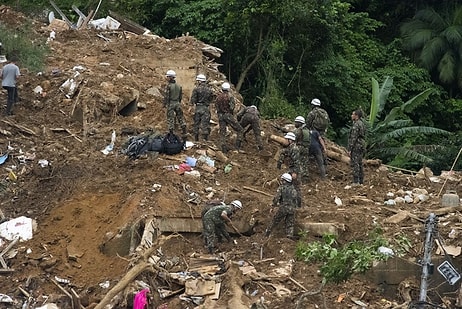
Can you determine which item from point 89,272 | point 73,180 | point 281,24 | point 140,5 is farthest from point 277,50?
point 89,272

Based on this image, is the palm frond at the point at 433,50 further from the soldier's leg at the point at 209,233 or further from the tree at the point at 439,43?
the soldier's leg at the point at 209,233

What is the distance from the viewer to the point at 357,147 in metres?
15.2

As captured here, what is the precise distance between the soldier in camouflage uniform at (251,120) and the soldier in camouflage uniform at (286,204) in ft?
11.0

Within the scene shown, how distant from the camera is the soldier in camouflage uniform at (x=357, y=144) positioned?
49.1ft

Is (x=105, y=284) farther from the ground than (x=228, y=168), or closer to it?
farther from the ground

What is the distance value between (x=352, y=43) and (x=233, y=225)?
16489mm

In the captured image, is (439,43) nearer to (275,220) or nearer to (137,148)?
(137,148)

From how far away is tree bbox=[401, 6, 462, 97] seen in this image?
27750mm

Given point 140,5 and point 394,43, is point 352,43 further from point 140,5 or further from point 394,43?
point 140,5

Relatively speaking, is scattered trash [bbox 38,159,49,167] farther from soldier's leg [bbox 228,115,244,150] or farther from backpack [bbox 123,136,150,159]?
soldier's leg [bbox 228,115,244,150]

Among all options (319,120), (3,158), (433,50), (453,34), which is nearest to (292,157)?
(319,120)

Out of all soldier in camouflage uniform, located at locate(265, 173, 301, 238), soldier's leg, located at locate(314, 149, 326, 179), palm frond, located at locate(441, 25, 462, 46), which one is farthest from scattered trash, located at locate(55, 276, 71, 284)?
palm frond, located at locate(441, 25, 462, 46)

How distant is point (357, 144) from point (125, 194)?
462 centimetres

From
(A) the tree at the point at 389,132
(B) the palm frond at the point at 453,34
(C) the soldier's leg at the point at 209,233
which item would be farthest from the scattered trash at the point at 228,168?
(B) the palm frond at the point at 453,34
